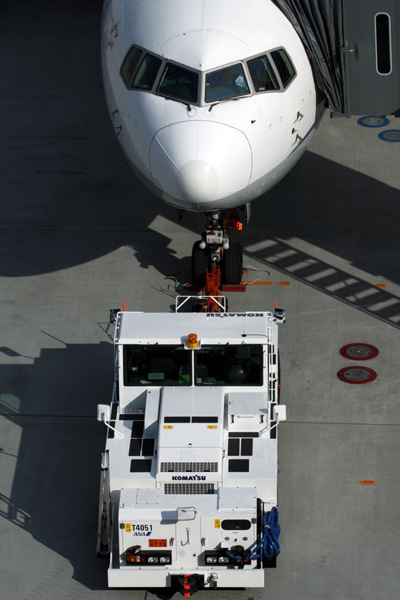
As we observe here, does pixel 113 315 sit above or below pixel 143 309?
below

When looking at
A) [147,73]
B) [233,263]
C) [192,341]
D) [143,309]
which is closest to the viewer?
[192,341]

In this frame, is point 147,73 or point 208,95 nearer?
point 208,95

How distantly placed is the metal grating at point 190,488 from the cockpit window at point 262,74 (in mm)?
6842

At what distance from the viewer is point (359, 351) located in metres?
19.2

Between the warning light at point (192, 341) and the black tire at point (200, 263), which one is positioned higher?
the black tire at point (200, 263)

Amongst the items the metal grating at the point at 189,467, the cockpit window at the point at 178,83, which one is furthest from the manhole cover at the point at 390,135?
the metal grating at the point at 189,467

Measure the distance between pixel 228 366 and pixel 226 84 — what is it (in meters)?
4.76

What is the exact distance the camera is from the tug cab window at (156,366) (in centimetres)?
1569

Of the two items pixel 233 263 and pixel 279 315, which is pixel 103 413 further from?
pixel 233 263

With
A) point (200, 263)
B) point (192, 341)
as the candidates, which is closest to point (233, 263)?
point (200, 263)

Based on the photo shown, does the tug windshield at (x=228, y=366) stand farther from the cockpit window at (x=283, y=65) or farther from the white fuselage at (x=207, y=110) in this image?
the cockpit window at (x=283, y=65)

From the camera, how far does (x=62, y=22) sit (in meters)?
32.5

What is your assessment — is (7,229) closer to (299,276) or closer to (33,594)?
(299,276)

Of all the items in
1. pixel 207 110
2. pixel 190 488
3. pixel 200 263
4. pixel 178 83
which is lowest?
pixel 190 488
